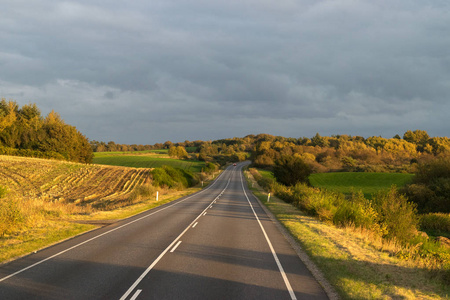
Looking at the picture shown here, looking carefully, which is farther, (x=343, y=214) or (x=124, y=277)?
(x=343, y=214)

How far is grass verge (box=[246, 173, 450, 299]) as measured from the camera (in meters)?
6.83

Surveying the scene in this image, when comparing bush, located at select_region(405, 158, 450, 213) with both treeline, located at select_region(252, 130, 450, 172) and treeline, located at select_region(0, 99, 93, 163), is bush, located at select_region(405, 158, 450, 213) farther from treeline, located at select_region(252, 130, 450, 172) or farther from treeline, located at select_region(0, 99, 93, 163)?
treeline, located at select_region(0, 99, 93, 163)

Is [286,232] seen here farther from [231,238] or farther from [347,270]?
[347,270]

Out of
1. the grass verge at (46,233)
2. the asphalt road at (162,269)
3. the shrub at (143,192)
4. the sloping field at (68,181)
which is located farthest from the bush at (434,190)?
the sloping field at (68,181)

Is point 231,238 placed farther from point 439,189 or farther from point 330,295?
point 439,189

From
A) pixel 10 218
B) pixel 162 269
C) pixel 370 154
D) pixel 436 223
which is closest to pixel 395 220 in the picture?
pixel 436 223

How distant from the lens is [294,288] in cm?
709

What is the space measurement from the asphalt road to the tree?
100ft

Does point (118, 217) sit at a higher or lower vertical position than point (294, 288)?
lower

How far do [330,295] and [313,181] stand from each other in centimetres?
6746

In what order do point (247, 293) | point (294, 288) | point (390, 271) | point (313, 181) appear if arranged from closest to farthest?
point (247, 293), point (294, 288), point (390, 271), point (313, 181)

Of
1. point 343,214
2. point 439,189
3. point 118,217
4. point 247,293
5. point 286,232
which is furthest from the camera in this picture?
point 439,189

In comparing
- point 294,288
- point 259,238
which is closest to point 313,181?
point 259,238

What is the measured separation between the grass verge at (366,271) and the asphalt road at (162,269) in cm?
74
